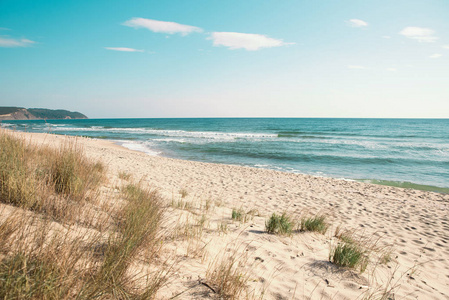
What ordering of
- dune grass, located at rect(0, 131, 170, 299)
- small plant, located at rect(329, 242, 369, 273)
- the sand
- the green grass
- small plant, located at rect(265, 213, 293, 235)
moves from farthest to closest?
small plant, located at rect(265, 213, 293, 235)
small plant, located at rect(329, 242, 369, 273)
the sand
the green grass
dune grass, located at rect(0, 131, 170, 299)

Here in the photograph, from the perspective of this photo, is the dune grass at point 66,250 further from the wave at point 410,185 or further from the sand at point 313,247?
the wave at point 410,185

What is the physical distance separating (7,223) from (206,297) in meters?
1.95

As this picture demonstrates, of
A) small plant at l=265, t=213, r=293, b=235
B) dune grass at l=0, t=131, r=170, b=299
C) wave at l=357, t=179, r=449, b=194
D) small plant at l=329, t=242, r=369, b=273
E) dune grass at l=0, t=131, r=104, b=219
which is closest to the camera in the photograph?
dune grass at l=0, t=131, r=170, b=299

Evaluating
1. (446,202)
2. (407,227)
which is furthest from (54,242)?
(446,202)

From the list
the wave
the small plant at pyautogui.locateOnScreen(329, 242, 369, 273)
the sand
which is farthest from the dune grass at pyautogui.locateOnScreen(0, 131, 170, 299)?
the wave

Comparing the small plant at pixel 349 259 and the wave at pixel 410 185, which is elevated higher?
the small plant at pixel 349 259

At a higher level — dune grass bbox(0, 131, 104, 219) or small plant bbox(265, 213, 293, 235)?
dune grass bbox(0, 131, 104, 219)

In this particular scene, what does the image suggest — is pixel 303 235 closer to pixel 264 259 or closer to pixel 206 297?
pixel 264 259

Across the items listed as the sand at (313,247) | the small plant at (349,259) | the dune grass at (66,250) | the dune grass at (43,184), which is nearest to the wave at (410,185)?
the sand at (313,247)

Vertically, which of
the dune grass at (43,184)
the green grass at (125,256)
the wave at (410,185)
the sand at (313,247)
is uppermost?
the dune grass at (43,184)

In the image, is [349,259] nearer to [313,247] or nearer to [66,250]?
[313,247]

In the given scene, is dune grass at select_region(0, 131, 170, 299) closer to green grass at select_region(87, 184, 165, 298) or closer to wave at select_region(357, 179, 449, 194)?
green grass at select_region(87, 184, 165, 298)

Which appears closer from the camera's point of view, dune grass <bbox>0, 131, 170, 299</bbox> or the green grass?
dune grass <bbox>0, 131, 170, 299</bbox>

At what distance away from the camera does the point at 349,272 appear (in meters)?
3.21
